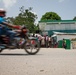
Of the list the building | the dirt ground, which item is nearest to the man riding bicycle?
the dirt ground

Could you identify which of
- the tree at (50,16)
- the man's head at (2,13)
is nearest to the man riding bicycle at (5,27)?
the man's head at (2,13)

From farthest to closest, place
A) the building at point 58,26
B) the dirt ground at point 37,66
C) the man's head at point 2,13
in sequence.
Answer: the building at point 58,26
the man's head at point 2,13
the dirt ground at point 37,66

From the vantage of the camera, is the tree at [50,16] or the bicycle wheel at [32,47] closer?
the bicycle wheel at [32,47]

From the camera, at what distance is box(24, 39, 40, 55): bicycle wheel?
465 inches

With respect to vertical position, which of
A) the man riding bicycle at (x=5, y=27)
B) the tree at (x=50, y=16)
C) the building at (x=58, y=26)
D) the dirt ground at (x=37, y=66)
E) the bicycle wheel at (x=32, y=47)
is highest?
the tree at (x=50, y=16)

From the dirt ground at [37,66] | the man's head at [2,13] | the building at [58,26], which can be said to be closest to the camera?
the dirt ground at [37,66]

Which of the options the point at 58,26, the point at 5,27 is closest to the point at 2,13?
the point at 5,27

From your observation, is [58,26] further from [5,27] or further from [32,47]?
[5,27]

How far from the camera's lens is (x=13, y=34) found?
1159 centimetres

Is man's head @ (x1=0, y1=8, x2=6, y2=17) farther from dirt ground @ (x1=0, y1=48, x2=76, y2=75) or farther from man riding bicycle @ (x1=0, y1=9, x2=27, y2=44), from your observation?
dirt ground @ (x1=0, y1=48, x2=76, y2=75)

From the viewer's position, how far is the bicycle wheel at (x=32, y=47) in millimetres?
11799

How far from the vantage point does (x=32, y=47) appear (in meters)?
11.9

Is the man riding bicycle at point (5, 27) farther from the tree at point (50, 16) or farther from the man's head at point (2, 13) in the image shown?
the tree at point (50, 16)

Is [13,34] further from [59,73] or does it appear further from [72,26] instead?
[72,26]
